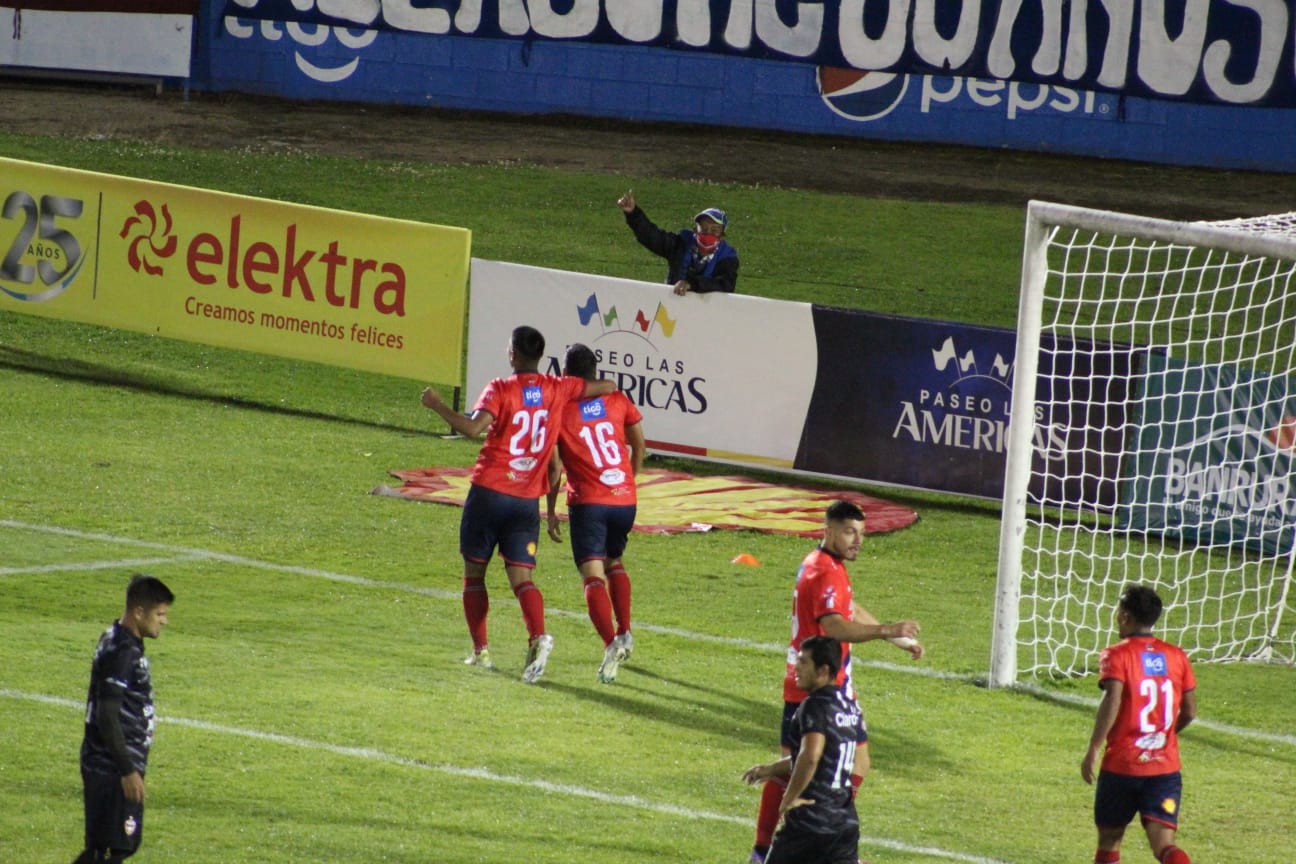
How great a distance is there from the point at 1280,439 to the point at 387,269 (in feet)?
28.2

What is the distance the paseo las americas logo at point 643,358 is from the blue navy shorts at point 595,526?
20.5ft

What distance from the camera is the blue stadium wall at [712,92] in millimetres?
31422

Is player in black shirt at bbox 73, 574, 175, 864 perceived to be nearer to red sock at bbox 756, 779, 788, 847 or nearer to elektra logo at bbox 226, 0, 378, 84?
red sock at bbox 756, 779, 788, 847

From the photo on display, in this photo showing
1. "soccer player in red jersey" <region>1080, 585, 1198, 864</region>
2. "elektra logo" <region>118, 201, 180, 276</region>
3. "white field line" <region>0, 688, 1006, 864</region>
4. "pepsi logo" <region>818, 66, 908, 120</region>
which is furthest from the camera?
"pepsi logo" <region>818, 66, 908, 120</region>

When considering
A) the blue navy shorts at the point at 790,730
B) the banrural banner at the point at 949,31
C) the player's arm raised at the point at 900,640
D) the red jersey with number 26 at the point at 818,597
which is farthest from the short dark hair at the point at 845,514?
the banrural banner at the point at 949,31

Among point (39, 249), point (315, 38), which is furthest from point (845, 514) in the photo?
point (315, 38)

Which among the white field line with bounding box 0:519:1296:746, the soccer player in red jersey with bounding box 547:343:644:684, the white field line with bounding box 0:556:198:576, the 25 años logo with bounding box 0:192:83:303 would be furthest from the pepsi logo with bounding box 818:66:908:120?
the soccer player in red jersey with bounding box 547:343:644:684

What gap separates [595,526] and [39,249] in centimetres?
1132


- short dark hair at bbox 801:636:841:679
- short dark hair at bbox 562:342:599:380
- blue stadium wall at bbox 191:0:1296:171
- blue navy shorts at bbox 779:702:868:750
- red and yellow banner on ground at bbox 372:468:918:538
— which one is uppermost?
blue stadium wall at bbox 191:0:1296:171

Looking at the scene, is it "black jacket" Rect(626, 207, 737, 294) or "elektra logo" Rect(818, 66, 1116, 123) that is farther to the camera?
"elektra logo" Rect(818, 66, 1116, 123)

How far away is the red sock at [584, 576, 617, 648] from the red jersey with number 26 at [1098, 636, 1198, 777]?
402 cm

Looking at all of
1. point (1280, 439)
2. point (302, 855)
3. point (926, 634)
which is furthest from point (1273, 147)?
point (302, 855)

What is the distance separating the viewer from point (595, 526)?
37.8ft

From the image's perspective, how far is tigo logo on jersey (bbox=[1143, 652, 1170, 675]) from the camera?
7.86 meters
